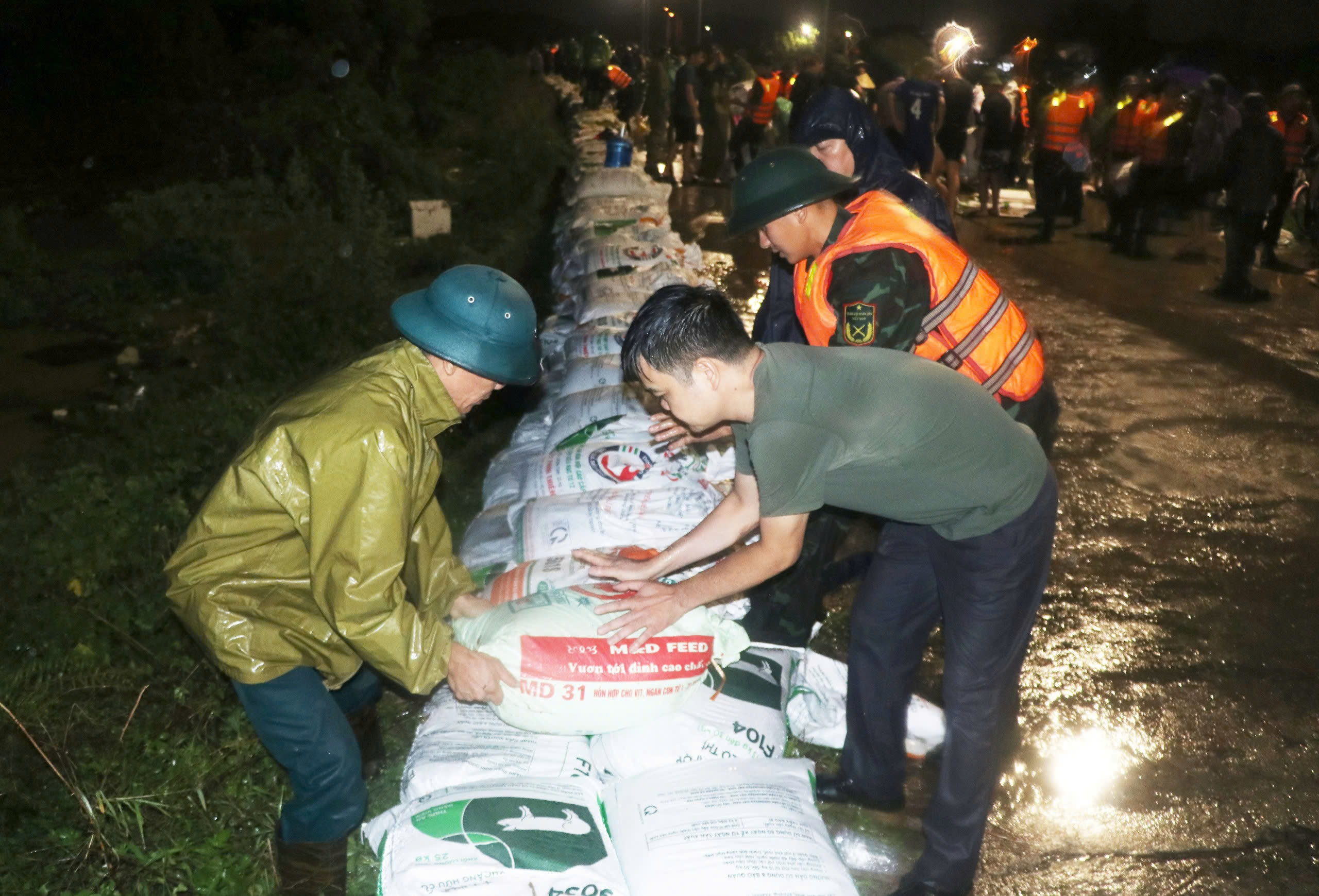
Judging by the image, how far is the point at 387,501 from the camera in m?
1.85

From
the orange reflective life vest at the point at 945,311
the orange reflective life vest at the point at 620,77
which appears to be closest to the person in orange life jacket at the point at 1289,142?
the orange reflective life vest at the point at 945,311

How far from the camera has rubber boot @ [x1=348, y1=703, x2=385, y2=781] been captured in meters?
2.63

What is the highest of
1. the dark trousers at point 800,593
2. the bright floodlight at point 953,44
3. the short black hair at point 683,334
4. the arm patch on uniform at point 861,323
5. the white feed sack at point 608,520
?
the bright floodlight at point 953,44

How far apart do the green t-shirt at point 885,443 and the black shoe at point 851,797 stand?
0.91m

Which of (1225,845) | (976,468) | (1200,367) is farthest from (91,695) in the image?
(1200,367)

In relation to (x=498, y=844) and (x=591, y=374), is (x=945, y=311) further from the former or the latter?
(x=591, y=374)

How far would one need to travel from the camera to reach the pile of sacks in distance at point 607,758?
76.8 inches

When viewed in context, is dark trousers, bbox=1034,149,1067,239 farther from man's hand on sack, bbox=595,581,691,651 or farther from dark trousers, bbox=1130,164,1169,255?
man's hand on sack, bbox=595,581,691,651

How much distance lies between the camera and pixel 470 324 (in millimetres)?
1954

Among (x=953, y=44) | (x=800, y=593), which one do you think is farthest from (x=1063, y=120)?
(x=800, y=593)

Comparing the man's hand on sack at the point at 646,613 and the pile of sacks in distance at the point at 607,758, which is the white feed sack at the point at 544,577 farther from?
the man's hand on sack at the point at 646,613

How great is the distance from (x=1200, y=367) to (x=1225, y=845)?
168 inches

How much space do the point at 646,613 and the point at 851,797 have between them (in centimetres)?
91

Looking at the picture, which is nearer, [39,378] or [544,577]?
[544,577]
